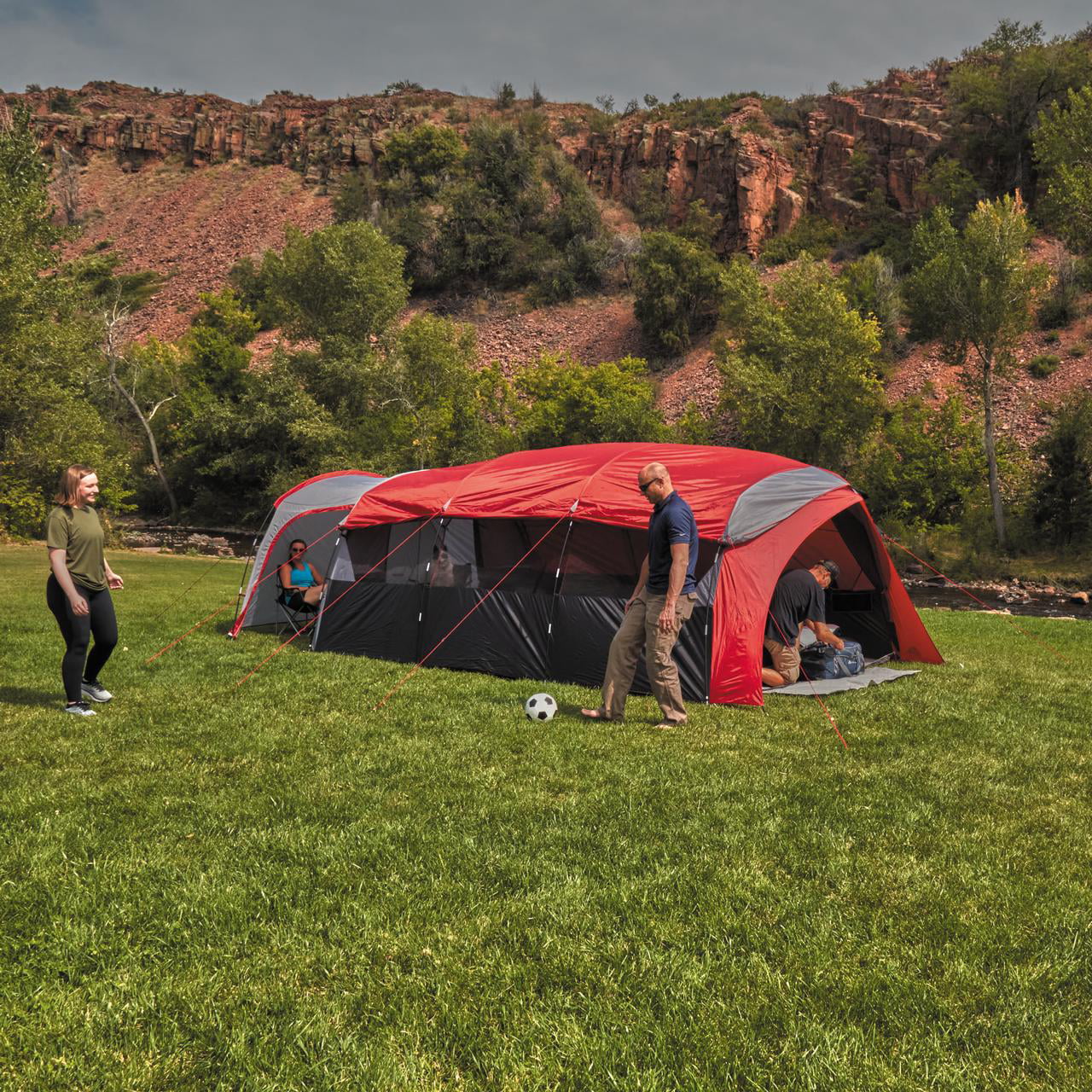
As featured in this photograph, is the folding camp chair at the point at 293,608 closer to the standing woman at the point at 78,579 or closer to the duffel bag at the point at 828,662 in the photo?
the standing woman at the point at 78,579

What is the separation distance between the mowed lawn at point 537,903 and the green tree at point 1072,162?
937 inches

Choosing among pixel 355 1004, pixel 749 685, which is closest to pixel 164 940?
pixel 355 1004

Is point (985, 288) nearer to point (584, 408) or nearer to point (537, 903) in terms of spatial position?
point (584, 408)

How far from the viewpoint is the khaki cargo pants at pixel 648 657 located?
6.81m

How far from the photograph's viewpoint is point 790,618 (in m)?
8.77

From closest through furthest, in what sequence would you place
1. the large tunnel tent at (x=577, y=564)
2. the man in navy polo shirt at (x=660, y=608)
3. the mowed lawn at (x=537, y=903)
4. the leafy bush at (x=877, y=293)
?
the mowed lawn at (x=537, y=903) → the man in navy polo shirt at (x=660, y=608) → the large tunnel tent at (x=577, y=564) → the leafy bush at (x=877, y=293)

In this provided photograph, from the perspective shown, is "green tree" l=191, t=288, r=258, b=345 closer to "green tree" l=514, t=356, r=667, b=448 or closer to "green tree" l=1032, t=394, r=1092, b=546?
"green tree" l=514, t=356, r=667, b=448

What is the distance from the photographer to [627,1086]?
259 centimetres

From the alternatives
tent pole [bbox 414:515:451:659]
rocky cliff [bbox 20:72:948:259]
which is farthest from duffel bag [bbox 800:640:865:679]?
rocky cliff [bbox 20:72:948:259]

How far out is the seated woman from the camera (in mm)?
11094

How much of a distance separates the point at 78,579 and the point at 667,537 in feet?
15.7

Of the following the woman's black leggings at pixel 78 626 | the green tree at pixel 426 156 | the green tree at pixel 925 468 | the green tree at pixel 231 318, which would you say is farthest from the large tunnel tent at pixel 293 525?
the green tree at pixel 426 156

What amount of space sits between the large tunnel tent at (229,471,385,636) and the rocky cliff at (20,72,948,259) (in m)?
47.0

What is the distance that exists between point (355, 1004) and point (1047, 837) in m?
3.86
